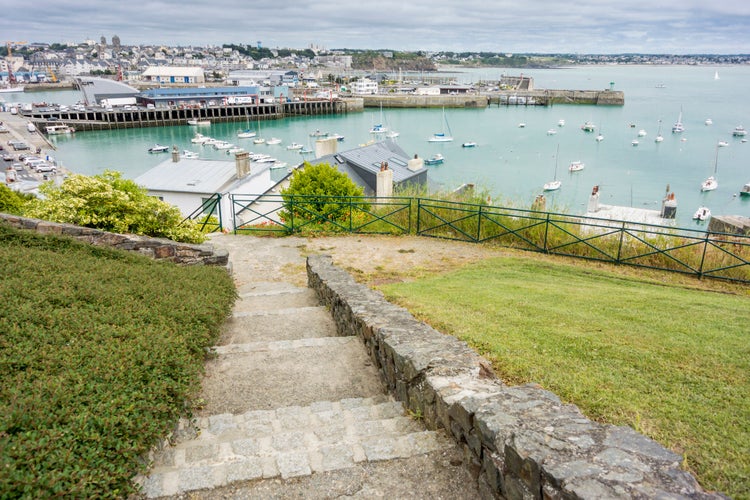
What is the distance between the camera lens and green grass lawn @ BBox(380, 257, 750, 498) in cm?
426

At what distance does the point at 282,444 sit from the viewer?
399 cm

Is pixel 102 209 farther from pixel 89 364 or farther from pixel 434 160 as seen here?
pixel 434 160

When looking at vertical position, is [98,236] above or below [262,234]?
above

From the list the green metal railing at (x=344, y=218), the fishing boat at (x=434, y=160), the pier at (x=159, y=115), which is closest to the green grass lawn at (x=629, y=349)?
the green metal railing at (x=344, y=218)

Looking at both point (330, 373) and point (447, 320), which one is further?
point (447, 320)

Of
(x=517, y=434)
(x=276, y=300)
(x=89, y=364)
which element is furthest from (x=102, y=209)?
(x=517, y=434)

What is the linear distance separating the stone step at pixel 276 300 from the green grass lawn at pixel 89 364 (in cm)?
203

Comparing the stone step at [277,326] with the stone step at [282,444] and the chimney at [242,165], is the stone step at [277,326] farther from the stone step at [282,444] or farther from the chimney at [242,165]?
the chimney at [242,165]

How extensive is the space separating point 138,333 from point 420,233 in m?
11.1

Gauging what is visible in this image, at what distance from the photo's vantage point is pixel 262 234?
52.0 feet

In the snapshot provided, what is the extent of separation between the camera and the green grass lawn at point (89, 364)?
305 centimetres

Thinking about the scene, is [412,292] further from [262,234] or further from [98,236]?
[262,234]

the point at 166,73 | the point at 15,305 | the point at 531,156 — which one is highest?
the point at 166,73

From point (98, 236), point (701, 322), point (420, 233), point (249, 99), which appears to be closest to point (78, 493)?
point (98, 236)
